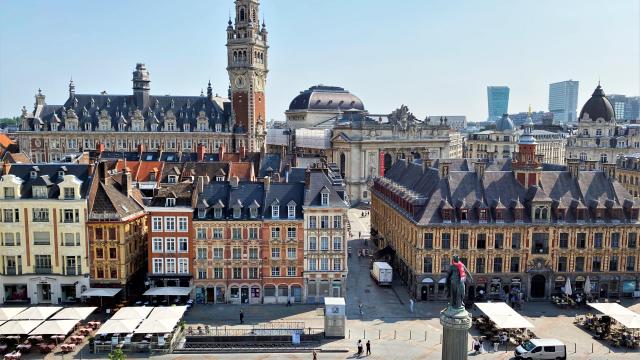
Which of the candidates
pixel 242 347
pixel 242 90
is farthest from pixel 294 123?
pixel 242 347

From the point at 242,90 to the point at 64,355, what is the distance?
106 meters

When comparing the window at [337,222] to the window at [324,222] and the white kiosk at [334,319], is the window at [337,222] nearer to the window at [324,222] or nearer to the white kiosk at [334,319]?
the window at [324,222]

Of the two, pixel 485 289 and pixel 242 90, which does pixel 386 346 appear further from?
pixel 242 90

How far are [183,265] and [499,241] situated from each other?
36.3m

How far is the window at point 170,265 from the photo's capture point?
66.8 m

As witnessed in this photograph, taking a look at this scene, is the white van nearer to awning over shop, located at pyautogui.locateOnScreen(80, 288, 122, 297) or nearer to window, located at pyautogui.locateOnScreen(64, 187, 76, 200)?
awning over shop, located at pyautogui.locateOnScreen(80, 288, 122, 297)

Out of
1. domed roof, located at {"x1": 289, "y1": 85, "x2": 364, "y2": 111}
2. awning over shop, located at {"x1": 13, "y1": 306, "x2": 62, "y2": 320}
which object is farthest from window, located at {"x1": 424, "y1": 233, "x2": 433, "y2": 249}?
domed roof, located at {"x1": 289, "y1": 85, "x2": 364, "y2": 111}

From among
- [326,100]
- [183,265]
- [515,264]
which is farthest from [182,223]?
[326,100]

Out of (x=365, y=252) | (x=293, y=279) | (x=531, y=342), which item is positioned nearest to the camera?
(x=531, y=342)

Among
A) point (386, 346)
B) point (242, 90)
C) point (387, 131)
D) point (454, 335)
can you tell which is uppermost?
point (242, 90)

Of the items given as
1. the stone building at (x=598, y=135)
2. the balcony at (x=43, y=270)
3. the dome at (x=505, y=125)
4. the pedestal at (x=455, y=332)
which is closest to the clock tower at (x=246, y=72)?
the dome at (x=505, y=125)

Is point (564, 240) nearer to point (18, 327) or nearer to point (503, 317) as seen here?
point (503, 317)

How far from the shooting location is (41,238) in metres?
66.9

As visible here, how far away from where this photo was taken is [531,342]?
51562 millimetres
